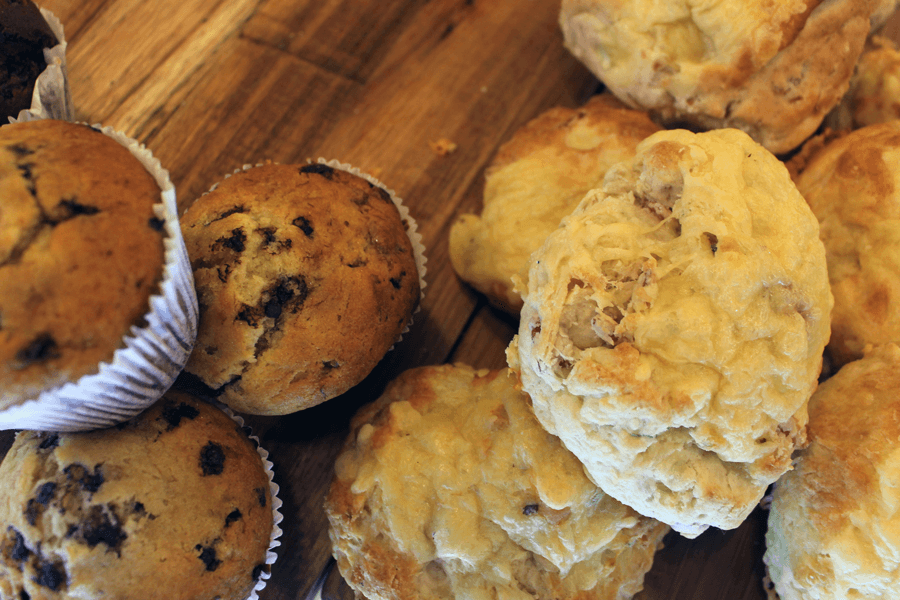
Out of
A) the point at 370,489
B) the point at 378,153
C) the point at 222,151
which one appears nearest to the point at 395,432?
the point at 370,489

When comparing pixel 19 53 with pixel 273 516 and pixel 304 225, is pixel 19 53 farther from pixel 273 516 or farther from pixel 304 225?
pixel 273 516

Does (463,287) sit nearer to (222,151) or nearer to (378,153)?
(378,153)

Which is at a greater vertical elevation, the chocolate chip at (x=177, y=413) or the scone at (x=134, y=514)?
the chocolate chip at (x=177, y=413)

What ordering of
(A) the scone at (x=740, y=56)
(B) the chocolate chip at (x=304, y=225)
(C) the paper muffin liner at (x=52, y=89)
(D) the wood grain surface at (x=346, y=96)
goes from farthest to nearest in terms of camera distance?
(D) the wood grain surface at (x=346, y=96)
(A) the scone at (x=740, y=56)
(C) the paper muffin liner at (x=52, y=89)
(B) the chocolate chip at (x=304, y=225)

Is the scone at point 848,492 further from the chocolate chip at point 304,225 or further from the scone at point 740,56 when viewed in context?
the chocolate chip at point 304,225

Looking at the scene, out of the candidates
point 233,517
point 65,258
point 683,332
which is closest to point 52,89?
point 65,258

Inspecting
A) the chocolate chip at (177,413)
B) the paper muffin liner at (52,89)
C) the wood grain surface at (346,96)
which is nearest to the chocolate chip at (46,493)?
the chocolate chip at (177,413)

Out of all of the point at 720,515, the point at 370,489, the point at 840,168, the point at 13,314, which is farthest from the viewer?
the point at 840,168
